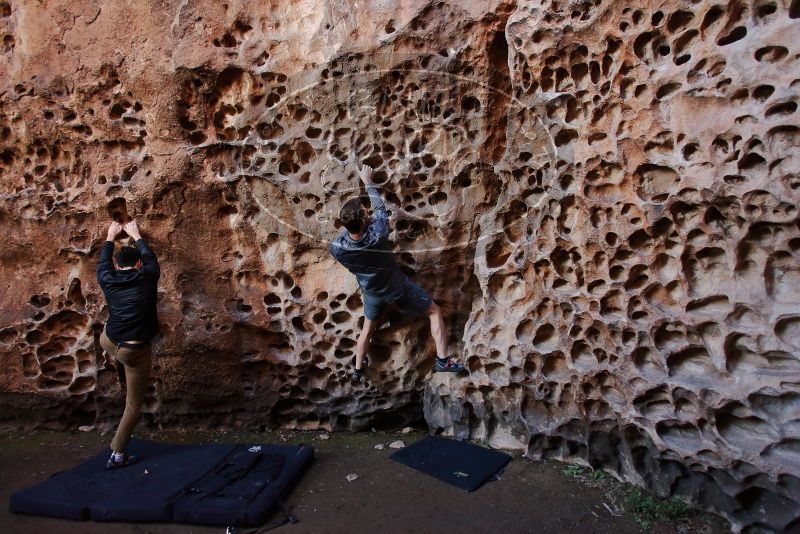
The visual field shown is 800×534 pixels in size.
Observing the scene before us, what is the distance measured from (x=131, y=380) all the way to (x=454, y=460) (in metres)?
2.27

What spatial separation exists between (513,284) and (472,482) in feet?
4.40

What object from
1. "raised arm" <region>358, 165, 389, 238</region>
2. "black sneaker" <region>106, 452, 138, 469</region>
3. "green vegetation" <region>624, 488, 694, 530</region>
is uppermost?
"raised arm" <region>358, 165, 389, 238</region>

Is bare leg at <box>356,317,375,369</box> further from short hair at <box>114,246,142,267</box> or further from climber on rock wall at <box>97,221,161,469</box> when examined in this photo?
short hair at <box>114,246,142,267</box>

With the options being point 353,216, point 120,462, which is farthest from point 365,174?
point 120,462

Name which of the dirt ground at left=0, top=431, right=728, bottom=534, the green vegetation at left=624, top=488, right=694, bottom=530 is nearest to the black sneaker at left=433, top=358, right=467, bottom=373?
the dirt ground at left=0, top=431, right=728, bottom=534

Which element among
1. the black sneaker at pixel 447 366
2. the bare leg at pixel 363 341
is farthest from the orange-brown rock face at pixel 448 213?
the bare leg at pixel 363 341

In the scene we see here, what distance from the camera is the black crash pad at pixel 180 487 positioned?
3.44 meters

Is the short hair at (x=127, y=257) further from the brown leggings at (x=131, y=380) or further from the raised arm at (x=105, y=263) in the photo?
the brown leggings at (x=131, y=380)

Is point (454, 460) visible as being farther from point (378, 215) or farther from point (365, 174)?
point (365, 174)

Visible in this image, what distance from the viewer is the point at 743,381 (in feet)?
10.2

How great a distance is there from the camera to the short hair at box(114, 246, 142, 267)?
13.3 feet

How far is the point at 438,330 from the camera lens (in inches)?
A: 164

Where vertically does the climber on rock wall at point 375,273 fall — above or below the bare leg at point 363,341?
above

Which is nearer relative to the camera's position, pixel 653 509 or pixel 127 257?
pixel 653 509
